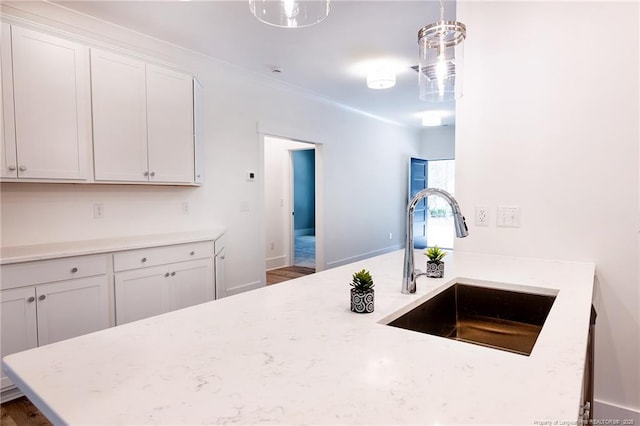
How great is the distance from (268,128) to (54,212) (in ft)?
7.73

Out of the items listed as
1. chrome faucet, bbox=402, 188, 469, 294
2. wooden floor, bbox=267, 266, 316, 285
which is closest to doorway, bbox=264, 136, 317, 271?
wooden floor, bbox=267, 266, 316, 285

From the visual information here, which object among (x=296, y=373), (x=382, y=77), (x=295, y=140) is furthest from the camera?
(x=295, y=140)

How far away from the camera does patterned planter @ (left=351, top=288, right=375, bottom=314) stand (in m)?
1.08

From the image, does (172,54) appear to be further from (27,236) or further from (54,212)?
(27,236)

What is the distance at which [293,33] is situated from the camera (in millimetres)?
3111

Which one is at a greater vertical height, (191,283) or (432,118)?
(432,118)

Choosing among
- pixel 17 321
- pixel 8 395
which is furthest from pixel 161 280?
pixel 8 395

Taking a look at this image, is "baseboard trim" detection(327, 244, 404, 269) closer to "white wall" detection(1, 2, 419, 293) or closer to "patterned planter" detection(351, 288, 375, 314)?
"white wall" detection(1, 2, 419, 293)

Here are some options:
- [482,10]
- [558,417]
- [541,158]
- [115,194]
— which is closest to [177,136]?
[115,194]

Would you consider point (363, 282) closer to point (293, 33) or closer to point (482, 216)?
point (482, 216)

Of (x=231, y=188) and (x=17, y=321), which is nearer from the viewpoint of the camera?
(x=17, y=321)

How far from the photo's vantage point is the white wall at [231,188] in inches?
104

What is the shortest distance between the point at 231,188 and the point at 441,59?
8.99 ft

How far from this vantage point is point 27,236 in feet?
8.29
